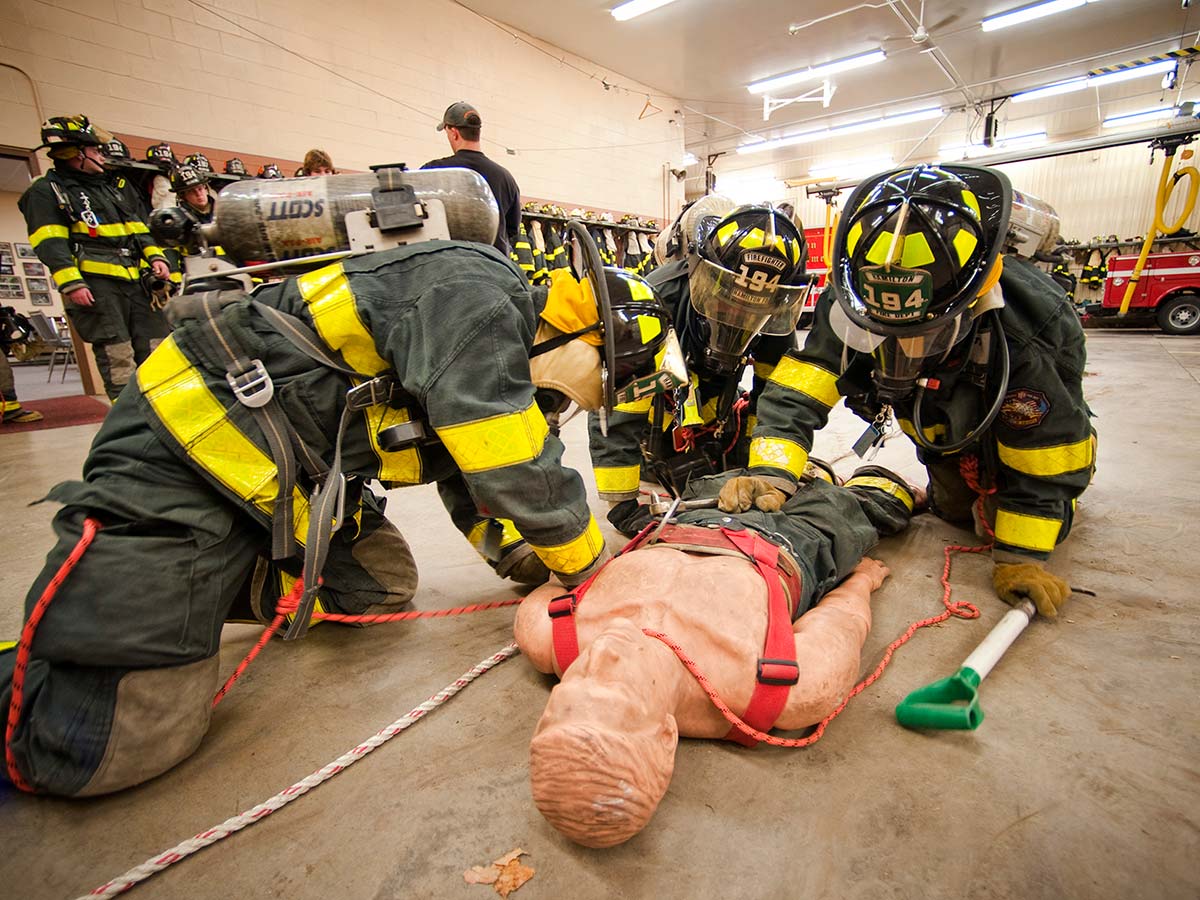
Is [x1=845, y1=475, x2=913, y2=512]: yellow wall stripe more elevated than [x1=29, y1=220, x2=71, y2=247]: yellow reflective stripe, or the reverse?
[x1=29, y1=220, x2=71, y2=247]: yellow reflective stripe

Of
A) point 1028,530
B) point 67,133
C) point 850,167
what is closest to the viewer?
point 1028,530

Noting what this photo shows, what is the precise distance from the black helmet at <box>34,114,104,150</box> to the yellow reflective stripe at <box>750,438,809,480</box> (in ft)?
16.2

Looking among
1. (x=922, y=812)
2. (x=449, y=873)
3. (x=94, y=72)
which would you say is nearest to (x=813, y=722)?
(x=922, y=812)

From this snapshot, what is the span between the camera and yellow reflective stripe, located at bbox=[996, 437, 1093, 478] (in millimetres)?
1676

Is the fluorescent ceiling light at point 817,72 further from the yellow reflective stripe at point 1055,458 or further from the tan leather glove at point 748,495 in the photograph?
the tan leather glove at point 748,495

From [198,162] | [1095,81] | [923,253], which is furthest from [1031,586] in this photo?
[1095,81]

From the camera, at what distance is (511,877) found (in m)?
0.88

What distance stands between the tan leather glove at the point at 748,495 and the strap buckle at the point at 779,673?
0.68 metres

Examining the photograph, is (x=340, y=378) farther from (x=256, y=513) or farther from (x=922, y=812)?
(x=922, y=812)

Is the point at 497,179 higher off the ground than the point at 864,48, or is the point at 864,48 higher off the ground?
the point at 864,48

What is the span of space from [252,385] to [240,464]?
0.54 feet

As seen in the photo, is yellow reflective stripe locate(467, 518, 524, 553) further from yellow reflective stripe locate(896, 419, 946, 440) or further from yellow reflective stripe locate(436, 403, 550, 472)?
yellow reflective stripe locate(896, 419, 946, 440)

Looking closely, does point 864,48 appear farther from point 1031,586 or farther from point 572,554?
point 572,554

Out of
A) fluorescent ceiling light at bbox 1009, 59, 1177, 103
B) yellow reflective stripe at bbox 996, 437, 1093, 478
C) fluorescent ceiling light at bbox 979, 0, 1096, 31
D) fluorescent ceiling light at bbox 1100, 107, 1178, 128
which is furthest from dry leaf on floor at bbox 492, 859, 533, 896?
fluorescent ceiling light at bbox 1100, 107, 1178, 128
